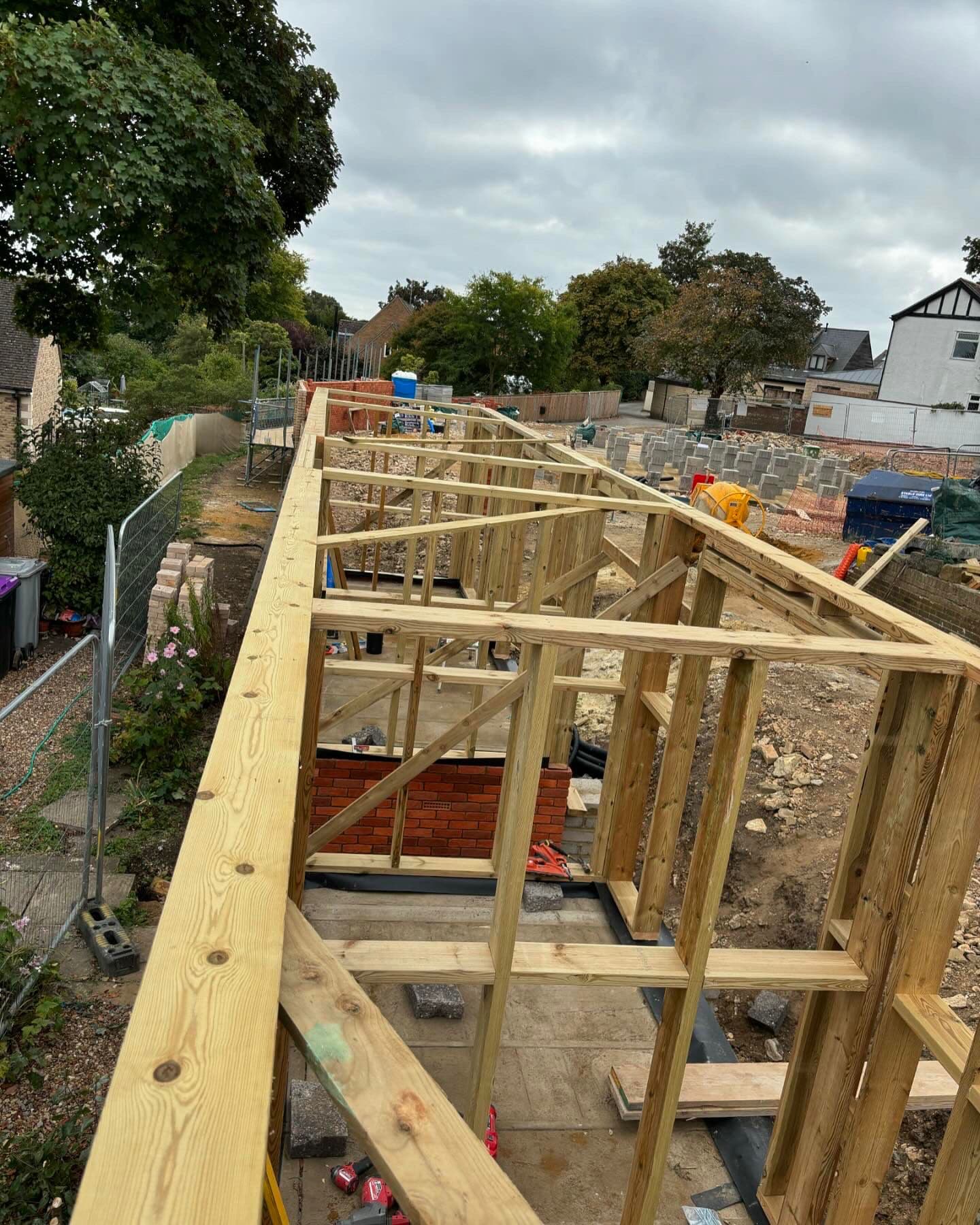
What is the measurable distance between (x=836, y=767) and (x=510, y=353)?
4147 centimetres

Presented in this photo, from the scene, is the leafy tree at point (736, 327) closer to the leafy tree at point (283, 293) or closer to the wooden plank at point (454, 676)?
the leafy tree at point (283, 293)

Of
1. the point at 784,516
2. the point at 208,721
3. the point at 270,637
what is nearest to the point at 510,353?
the point at 784,516

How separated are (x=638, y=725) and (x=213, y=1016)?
202 inches

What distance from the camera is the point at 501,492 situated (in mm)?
6496

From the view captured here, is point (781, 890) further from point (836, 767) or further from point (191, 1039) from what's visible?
point (191, 1039)

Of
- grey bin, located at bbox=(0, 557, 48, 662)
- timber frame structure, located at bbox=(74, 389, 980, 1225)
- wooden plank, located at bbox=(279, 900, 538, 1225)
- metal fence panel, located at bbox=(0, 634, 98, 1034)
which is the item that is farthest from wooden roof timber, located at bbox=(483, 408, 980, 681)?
Result: grey bin, located at bbox=(0, 557, 48, 662)

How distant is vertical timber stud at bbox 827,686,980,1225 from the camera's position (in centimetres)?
351

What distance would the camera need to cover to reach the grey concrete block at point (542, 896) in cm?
682

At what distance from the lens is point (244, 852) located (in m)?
2.07

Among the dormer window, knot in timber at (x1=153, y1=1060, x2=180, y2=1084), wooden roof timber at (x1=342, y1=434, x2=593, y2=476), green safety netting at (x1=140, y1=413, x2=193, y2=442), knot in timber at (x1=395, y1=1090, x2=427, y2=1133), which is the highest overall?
the dormer window

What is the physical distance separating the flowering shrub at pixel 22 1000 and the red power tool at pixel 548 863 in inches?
130

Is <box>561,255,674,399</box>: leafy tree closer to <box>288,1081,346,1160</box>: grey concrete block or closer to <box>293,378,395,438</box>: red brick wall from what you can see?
<box>293,378,395,438</box>: red brick wall

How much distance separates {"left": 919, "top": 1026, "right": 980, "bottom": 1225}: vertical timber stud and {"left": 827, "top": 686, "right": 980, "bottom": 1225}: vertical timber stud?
0.08 m

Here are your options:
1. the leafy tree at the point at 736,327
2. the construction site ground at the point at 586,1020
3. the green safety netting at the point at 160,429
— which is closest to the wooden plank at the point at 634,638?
the construction site ground at the point at 586,1020
